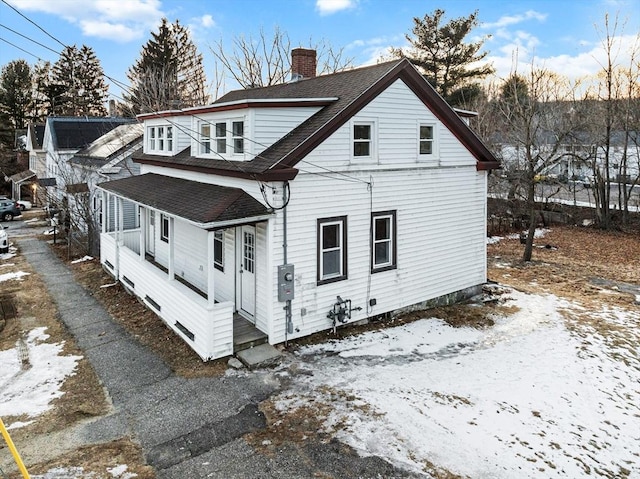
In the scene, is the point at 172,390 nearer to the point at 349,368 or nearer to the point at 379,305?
the point at 349,368

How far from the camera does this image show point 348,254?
1109 cm

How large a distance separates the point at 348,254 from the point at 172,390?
4.86 m

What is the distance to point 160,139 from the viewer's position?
1556 cm

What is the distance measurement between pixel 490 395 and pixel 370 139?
20.7 ft

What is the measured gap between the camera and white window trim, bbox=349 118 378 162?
36.0ft

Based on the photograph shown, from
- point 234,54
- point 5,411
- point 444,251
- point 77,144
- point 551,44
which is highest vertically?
point 234,54

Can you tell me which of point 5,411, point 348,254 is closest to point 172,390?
point 5,411

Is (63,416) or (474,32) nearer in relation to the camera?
(63,416)

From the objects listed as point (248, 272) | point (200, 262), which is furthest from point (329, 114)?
point (200, 262)

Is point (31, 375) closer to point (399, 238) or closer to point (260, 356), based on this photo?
point (260, 356)

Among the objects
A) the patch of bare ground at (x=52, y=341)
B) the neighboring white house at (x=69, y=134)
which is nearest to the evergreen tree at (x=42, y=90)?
the neighboring white house at (x=69, y=134)

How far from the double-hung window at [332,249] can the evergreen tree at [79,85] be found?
169ft

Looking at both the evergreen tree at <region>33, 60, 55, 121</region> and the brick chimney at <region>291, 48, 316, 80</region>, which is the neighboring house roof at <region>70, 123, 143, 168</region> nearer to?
the brick chimney at <region>291, 48, 316, 80</region>

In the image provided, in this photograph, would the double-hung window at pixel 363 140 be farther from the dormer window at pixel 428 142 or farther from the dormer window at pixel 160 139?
the dormer window at pixel 160 139
